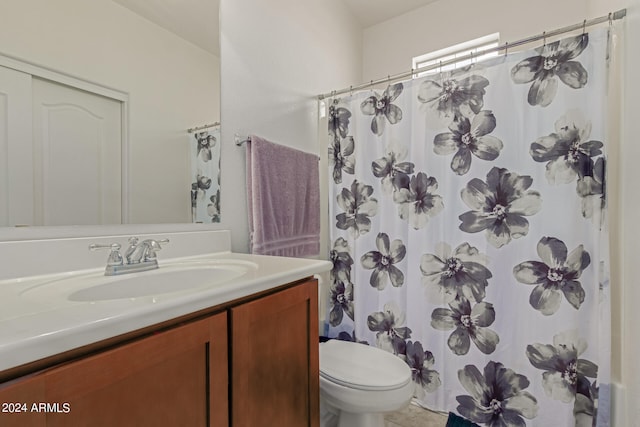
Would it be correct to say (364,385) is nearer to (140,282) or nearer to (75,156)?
(140,282)

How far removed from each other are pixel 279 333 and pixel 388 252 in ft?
3.54

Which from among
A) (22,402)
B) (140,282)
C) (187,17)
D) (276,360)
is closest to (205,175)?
(140,282)

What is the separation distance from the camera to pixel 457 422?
155 cm

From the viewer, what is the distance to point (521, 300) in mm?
1418

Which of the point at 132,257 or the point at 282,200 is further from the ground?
the point at 282,200

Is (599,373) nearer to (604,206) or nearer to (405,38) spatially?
(604,206)

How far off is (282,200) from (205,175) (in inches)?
16.1

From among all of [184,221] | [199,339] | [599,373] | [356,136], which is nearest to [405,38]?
[356,136]

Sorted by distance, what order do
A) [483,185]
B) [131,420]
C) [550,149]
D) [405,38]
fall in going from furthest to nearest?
[405,38] < [483,185] < [550,149] < [131,420]

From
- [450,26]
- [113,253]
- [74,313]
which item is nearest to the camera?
[74,313]

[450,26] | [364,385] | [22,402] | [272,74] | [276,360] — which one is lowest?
[364,385]

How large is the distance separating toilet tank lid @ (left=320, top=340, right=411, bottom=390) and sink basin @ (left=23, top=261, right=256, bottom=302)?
1.99 feet

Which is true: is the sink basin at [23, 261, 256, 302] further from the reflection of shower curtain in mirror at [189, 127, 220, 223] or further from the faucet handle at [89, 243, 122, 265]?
the reflection of shower curtain in mirror at [189, 127, 220, 223]

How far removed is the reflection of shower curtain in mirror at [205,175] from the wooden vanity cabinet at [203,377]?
Result: 0.60 meters
